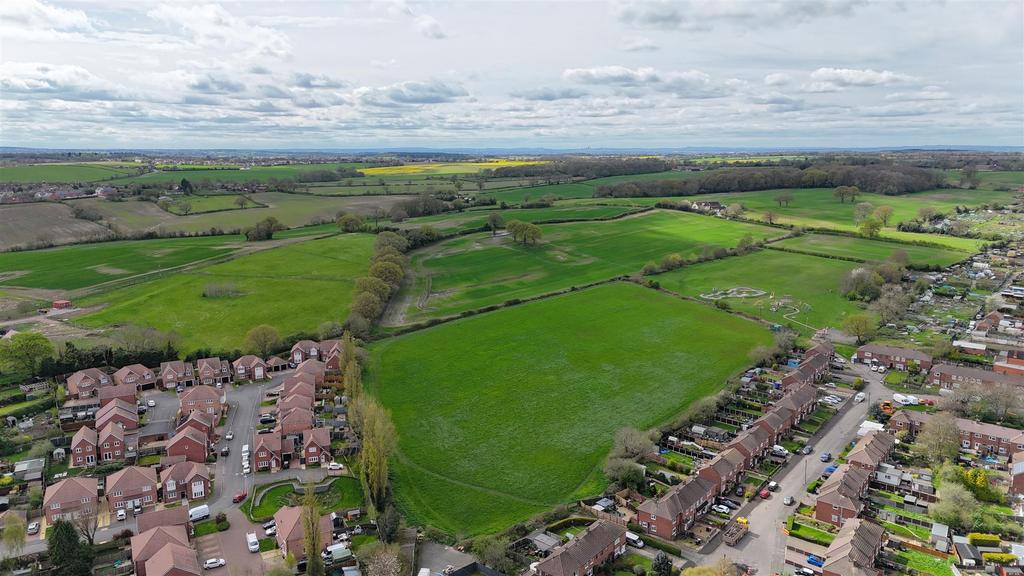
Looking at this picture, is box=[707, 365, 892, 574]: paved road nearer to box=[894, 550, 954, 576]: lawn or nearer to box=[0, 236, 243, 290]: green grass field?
box=[894, 550, 954, 576]: lawn

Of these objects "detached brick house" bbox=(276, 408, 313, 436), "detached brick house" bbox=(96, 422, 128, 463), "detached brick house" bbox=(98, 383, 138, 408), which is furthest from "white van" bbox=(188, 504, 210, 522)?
"detached brick house" bbox=(98, 383, 138, 408)

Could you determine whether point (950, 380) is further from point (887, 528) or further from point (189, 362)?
point (189, 362)

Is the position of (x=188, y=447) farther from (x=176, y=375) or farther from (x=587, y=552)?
A: (x=587, y=552)

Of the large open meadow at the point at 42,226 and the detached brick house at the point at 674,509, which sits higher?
the large open meadow at the point at 42,226

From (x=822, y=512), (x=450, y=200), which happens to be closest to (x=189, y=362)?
(x=822, y=512)

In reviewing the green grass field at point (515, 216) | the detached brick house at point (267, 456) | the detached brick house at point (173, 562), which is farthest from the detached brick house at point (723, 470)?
the green grass field at point (515, 216)

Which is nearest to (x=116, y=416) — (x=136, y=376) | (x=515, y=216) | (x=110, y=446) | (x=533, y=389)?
(x=110, y=446)

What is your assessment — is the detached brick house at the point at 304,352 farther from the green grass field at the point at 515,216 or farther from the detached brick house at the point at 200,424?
the green grass field at the point at 515,216
